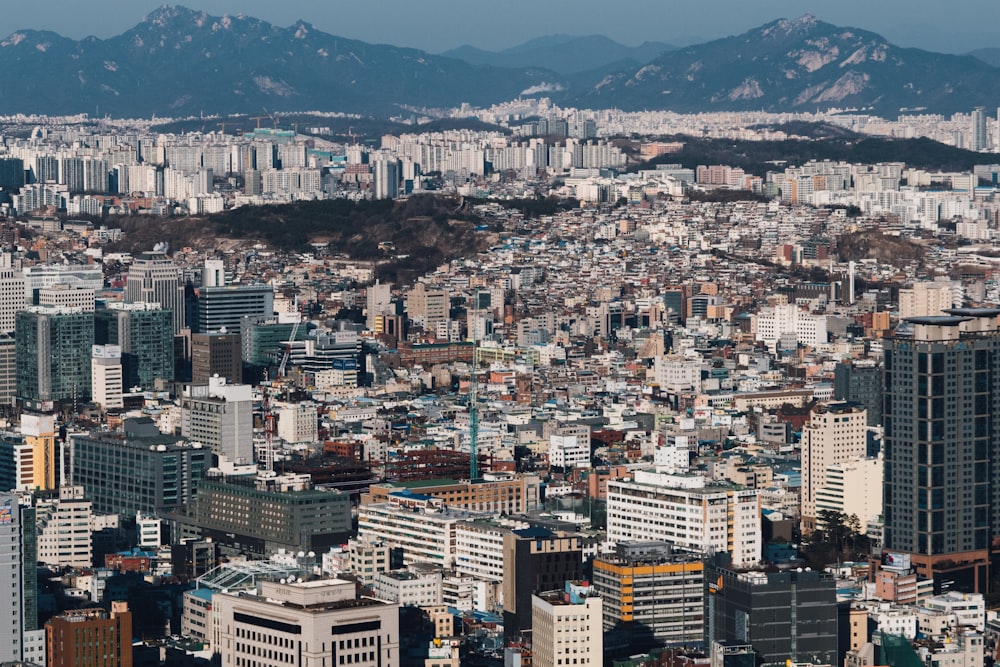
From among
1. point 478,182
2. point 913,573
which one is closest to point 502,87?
point 478,182

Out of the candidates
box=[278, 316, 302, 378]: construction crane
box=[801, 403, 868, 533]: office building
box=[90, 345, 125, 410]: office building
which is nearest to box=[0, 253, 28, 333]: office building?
box=[278, 316, 302, 378]: construction crane

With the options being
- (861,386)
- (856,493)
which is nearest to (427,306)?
(861,386)

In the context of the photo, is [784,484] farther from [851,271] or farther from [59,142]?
[59,142]

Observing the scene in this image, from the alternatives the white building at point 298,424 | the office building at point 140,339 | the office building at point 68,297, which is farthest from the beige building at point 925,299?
the white building at point 298,424

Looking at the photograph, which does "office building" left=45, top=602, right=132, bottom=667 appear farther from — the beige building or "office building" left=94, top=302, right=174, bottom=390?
the beige building

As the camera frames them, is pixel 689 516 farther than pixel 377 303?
No

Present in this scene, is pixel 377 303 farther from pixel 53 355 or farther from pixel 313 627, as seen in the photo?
pixel 313 627
